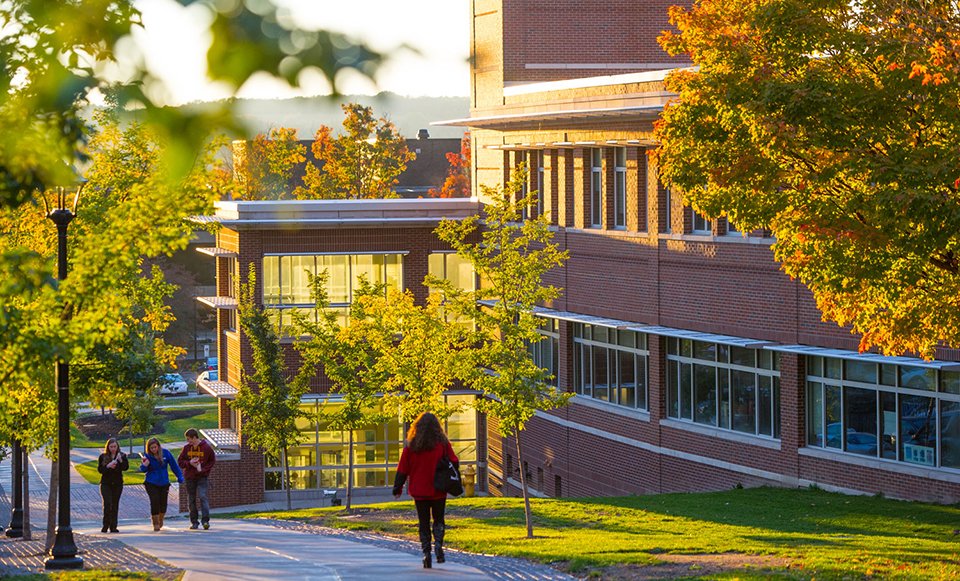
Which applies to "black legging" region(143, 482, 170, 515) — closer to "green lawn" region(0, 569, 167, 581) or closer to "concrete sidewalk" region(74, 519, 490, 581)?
"concrete sidewalk" region(74, 519, 490, 581)

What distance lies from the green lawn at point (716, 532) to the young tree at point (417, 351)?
1.93m

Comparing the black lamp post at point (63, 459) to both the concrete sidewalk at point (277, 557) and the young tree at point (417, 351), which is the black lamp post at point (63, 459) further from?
the young tree at point (417, 351)

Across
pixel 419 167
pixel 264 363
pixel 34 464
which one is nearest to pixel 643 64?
pixel 264 363

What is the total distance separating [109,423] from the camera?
6875 cm

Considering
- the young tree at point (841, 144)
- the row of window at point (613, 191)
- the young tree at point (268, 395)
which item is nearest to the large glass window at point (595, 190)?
the row of window at point (613, 191)

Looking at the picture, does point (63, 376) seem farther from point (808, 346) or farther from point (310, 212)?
point (310, 212)

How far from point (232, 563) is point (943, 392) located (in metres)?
12.7

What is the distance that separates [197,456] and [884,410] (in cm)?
1151

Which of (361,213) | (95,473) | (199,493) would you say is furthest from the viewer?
(95,473)

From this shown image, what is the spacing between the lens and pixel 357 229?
4084 centimetres

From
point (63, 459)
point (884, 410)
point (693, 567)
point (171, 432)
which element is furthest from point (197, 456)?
point (171, 432)

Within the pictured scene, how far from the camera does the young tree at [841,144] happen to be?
561 inches

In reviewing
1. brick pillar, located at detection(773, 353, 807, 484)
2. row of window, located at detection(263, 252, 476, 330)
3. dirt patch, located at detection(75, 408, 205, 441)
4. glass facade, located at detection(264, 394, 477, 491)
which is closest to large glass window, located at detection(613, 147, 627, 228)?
brick pillar, located at detection(773, 353, 807, 484)

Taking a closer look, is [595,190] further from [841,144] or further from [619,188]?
[841,144]
